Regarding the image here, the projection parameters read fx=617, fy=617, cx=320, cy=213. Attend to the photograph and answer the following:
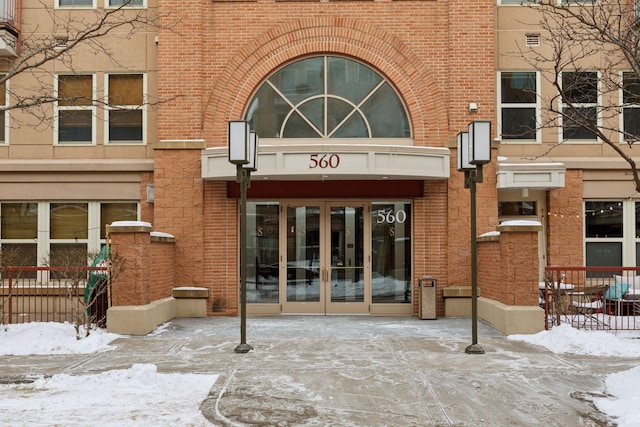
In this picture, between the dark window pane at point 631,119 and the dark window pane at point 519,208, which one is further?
the dark window pane at point 631,119

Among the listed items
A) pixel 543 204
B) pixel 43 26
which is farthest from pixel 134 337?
pixel 543 204

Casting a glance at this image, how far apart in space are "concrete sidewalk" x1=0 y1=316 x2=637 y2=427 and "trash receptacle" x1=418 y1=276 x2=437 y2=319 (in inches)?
39.6

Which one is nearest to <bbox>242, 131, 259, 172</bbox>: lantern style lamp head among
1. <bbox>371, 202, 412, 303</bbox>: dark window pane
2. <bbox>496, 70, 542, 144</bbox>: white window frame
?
<bbox>371, 202, 412, 303</bbox>: dark window pane

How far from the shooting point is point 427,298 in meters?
14.2

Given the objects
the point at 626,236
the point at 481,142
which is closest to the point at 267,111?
the point at 481,142

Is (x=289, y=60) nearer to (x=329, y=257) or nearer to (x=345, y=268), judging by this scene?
(x=329, y=257)

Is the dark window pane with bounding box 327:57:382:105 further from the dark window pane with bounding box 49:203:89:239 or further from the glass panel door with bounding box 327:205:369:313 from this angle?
the dark window pane with bounding box 49:203:89:239

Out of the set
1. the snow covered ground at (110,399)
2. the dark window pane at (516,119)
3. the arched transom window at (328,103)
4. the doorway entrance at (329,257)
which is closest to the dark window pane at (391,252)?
the doorway entrance at (329,257)

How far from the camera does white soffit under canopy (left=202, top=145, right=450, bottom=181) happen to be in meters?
13.7

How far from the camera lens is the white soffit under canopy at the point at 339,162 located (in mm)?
13719

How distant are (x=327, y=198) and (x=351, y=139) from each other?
1.57 metres

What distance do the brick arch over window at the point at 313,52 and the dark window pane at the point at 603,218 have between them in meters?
5.02

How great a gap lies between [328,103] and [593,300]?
7938 mm

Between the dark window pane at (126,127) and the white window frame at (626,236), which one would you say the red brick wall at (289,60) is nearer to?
the dark window pane at (126,127)
